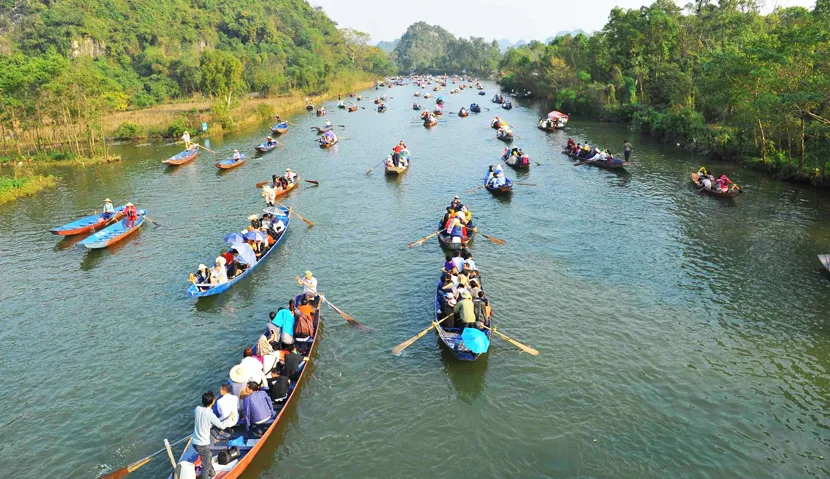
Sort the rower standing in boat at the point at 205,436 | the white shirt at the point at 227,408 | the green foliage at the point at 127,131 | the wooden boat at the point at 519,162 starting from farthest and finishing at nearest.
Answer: the green foliage at the point at 127,131
the wooden boat at the point at 519,162
the white shirt at the point at 227,408
the rower standing in boat at the point at 205,436

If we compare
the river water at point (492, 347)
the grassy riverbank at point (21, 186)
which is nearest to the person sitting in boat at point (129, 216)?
the river water at point (492, 347)

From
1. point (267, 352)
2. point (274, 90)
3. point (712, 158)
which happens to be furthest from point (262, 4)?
point (267, 352)

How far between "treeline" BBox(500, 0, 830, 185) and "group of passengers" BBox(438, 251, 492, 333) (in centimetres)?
2323

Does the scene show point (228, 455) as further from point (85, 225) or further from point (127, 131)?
point (127, 131)

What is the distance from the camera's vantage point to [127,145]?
2406 inches

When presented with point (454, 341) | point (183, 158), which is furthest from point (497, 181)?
point (183, 158)

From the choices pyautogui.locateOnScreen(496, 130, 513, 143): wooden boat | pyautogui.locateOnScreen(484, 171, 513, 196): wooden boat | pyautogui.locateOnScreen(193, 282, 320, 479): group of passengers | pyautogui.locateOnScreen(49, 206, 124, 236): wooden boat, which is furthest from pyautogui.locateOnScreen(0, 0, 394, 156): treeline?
pyautogui.locateOnScreen(193, 282, 320, 479): group of passengers

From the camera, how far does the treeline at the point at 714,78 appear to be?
32344 mm

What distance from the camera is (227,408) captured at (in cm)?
1362

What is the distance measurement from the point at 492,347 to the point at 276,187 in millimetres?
25843

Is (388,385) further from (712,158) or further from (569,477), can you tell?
(712,158)

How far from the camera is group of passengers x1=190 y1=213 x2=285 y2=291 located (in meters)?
23.2

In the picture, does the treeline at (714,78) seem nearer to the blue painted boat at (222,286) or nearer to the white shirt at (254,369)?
the blue painted boat at (222,286)

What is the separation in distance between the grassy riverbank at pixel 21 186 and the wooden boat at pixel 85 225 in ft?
33.1
